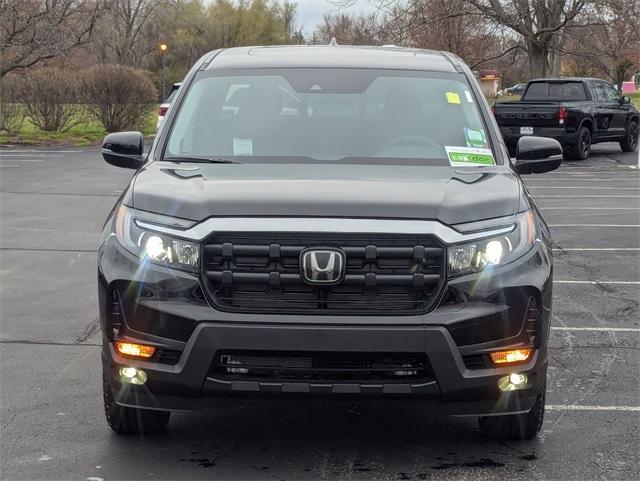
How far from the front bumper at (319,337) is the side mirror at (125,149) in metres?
1.54

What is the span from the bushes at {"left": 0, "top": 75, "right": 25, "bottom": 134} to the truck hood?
24.6 m

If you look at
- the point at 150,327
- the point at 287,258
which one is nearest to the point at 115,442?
the point at 150,327

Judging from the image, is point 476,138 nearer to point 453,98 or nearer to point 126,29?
point 453,98

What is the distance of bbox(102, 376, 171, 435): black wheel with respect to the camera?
4508 millimetres

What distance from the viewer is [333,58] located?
5.68 m

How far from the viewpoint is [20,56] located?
27.1 metres

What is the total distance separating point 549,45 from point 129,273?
107 ft

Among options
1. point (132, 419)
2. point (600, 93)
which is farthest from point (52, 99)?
point (132, 419)

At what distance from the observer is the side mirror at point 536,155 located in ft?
18.1

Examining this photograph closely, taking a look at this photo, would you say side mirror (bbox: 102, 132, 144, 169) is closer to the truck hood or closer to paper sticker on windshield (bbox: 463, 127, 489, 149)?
the truck hood

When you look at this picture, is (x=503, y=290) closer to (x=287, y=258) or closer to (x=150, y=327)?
(x=287, y=258)

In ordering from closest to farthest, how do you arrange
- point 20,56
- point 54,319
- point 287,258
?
1. point 287,258
2. point 54,319
3. point 20,56

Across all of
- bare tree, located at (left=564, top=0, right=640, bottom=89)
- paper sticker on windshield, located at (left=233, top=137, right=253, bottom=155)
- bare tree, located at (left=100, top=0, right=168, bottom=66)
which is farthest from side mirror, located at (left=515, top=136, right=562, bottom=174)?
bare tree, located at (left=100, top=0, right=168, bottom=66)

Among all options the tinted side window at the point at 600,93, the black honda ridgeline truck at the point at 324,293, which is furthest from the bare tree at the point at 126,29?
the black honda ridgeline truck at the point at 324,293
